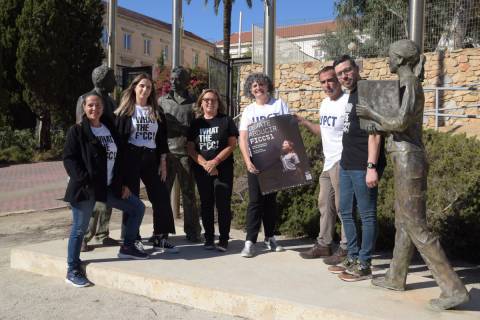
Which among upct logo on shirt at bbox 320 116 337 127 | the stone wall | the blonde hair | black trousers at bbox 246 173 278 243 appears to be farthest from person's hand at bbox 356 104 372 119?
the stone wall

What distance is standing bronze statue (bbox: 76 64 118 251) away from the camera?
5.10 m

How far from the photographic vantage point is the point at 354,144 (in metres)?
4.13

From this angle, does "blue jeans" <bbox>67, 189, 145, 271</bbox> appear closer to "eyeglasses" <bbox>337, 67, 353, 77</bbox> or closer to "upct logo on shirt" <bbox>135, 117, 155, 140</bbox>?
"upct logo on shirt" <bbox>135, 117, 155, 140</bbox>

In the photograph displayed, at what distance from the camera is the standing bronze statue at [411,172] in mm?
3418

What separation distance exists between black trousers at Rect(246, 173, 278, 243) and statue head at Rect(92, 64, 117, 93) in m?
1.73

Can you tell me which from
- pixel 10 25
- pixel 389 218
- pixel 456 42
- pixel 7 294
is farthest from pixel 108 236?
pixel 10 25

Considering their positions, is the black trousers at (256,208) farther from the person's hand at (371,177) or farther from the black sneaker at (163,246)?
the person's hand at (371,177)

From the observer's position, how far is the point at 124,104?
4879 mm

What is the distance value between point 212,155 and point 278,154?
2.18 ft

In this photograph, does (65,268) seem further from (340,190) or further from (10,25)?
(10,25)

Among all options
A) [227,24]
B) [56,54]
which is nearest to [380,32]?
[56,54]

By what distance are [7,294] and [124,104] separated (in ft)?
6.46

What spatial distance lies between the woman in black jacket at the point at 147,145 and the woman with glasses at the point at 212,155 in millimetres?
331

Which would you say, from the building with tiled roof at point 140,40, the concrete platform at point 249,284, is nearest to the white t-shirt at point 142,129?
the concrete platform at point 249,284
